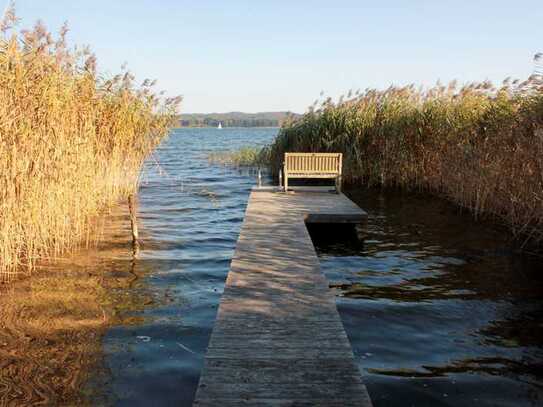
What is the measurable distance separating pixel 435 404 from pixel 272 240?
451cm

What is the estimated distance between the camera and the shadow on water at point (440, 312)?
4500mm

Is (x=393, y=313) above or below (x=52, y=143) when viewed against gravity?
below

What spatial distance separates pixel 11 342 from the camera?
17.1ft

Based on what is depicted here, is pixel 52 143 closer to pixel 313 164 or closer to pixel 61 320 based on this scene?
pixel 61 320

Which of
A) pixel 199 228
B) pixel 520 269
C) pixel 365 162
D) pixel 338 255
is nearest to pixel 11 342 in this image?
pixel 338 255

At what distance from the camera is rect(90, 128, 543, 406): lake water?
449 cm

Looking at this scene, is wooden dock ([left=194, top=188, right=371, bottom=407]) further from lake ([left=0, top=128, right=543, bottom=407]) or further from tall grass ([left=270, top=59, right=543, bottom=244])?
tall grass ([left=270, top=59, right=543, bottom=244])

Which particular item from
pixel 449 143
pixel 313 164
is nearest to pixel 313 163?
pixel 313 164

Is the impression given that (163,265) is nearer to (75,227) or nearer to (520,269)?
(75,227)

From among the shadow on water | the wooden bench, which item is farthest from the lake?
the wooden bench

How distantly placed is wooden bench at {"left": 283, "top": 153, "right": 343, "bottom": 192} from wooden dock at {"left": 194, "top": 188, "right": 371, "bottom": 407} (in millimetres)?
5413

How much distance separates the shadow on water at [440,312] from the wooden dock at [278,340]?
2.14 feet

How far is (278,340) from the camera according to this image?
14.5 feet

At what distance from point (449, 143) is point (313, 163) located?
4216 millimetres
